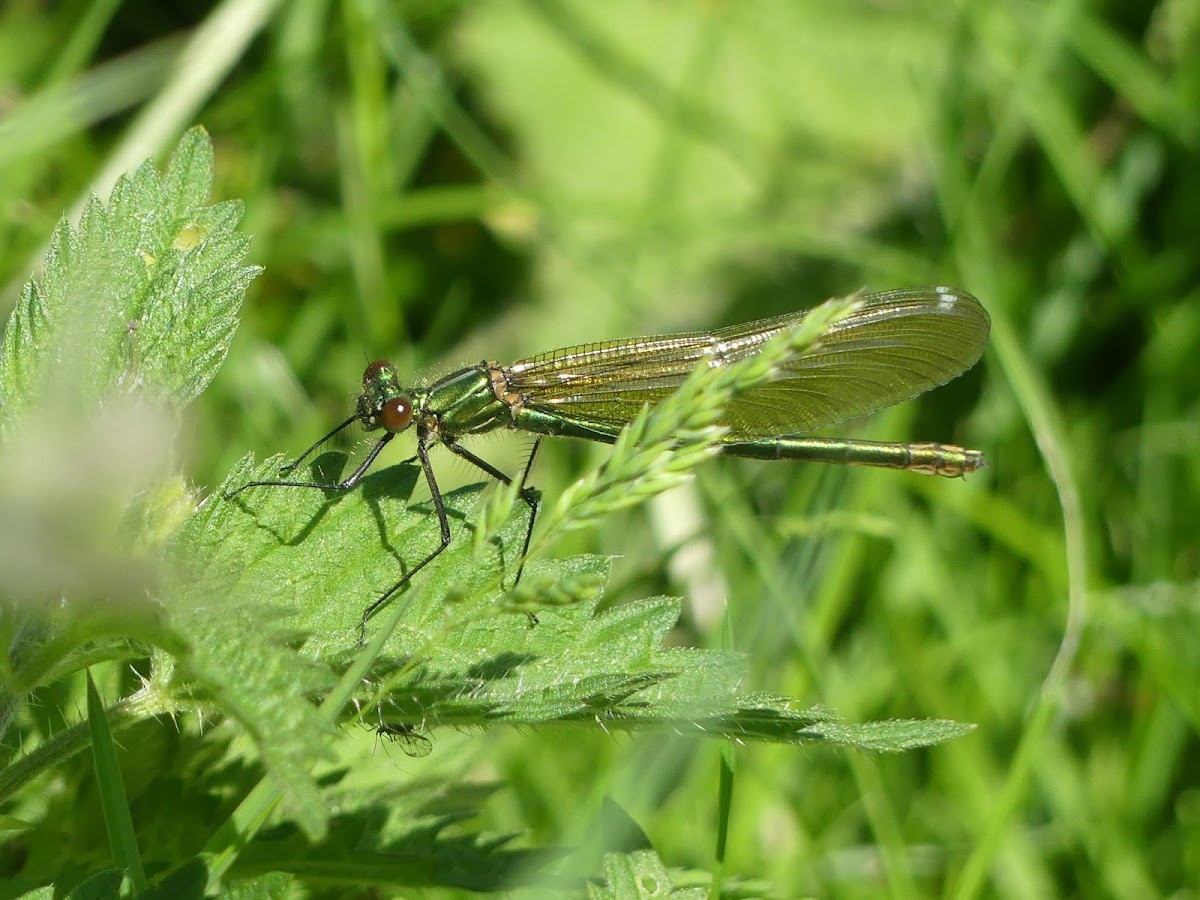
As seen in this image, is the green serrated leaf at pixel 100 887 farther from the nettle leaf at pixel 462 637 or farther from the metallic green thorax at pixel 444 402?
the metallic green thorax at pixel 444 402

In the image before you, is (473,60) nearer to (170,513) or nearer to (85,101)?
(85,101)

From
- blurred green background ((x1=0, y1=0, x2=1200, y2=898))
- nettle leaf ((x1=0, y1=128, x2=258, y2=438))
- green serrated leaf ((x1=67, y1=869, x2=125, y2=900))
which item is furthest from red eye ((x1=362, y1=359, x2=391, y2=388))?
green serrated leaf ((x1=67, y1=869, x2=125, y2=900))

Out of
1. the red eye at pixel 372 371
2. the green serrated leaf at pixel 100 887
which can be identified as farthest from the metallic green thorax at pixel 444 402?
the green serrated leaf at pixel 100 887

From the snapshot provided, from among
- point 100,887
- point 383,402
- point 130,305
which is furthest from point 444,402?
point 100,887

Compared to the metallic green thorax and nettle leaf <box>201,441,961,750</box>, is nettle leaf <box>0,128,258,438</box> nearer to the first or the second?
nettle leaf <box>201,441,961,750</box>

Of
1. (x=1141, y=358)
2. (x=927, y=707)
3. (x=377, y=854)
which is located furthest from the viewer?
(x=1141, y=358)

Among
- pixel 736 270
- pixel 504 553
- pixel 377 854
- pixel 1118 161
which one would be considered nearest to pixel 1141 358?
pixel 1118 161
